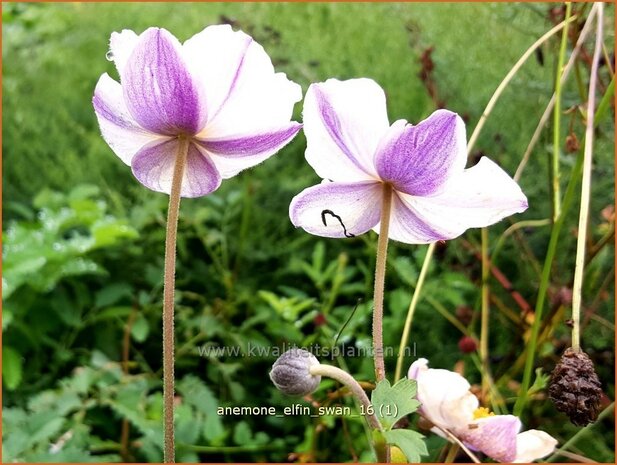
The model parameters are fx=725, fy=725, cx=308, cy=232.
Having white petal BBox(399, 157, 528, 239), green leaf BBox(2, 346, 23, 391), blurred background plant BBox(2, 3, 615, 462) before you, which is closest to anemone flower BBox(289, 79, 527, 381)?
white petal BBox(399, 157, 528, 239)

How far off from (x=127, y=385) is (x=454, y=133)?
0.47 metres

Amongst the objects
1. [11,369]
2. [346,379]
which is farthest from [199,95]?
[11,369]

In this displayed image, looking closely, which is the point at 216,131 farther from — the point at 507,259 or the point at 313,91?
the point at 507,259

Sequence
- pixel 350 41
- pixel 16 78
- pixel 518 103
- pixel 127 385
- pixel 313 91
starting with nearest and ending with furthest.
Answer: pixel 313 91 → pixel 127 385 → pixel 518 103 → pixel 350 41 → pixel 16 78

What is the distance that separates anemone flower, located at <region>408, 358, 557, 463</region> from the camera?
301 mm

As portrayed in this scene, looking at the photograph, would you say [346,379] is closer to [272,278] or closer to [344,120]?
[344,120]

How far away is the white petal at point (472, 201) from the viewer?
25cm

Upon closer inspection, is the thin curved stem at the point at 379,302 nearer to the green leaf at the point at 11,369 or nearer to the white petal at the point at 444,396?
the white petal at the point at 444,396

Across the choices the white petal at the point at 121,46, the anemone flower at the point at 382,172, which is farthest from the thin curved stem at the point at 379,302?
the white petal at the point at 121,46

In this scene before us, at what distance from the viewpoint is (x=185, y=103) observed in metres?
0.25

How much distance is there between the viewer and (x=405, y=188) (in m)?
0.26

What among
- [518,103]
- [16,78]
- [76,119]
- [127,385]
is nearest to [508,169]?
[518,103]

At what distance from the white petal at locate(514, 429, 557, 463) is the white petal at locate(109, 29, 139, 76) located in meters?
0.22

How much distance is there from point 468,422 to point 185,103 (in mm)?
180
